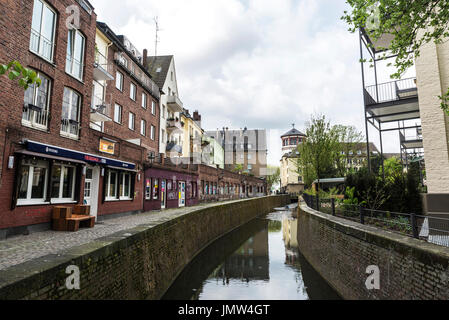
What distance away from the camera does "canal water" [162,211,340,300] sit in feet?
28.6

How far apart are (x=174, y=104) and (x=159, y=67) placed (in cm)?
499

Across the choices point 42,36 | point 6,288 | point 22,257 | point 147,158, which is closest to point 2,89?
point 42,36

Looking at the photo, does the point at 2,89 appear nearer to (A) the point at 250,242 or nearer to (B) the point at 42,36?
(B) the point at 42,36

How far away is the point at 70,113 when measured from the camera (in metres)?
11.6

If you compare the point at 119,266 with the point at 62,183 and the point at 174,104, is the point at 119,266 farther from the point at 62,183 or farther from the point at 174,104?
the point at 174,104

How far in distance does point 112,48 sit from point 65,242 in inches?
617

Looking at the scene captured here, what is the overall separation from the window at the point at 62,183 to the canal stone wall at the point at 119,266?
15.9 feet

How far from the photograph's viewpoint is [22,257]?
557 cm

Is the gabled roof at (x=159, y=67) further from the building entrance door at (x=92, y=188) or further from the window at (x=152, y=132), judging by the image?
the building entrance door at (x=92, y=188)

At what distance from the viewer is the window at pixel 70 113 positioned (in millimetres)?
11212

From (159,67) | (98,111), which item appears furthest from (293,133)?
(98,111)

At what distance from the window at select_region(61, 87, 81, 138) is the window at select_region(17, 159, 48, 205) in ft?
6.29
